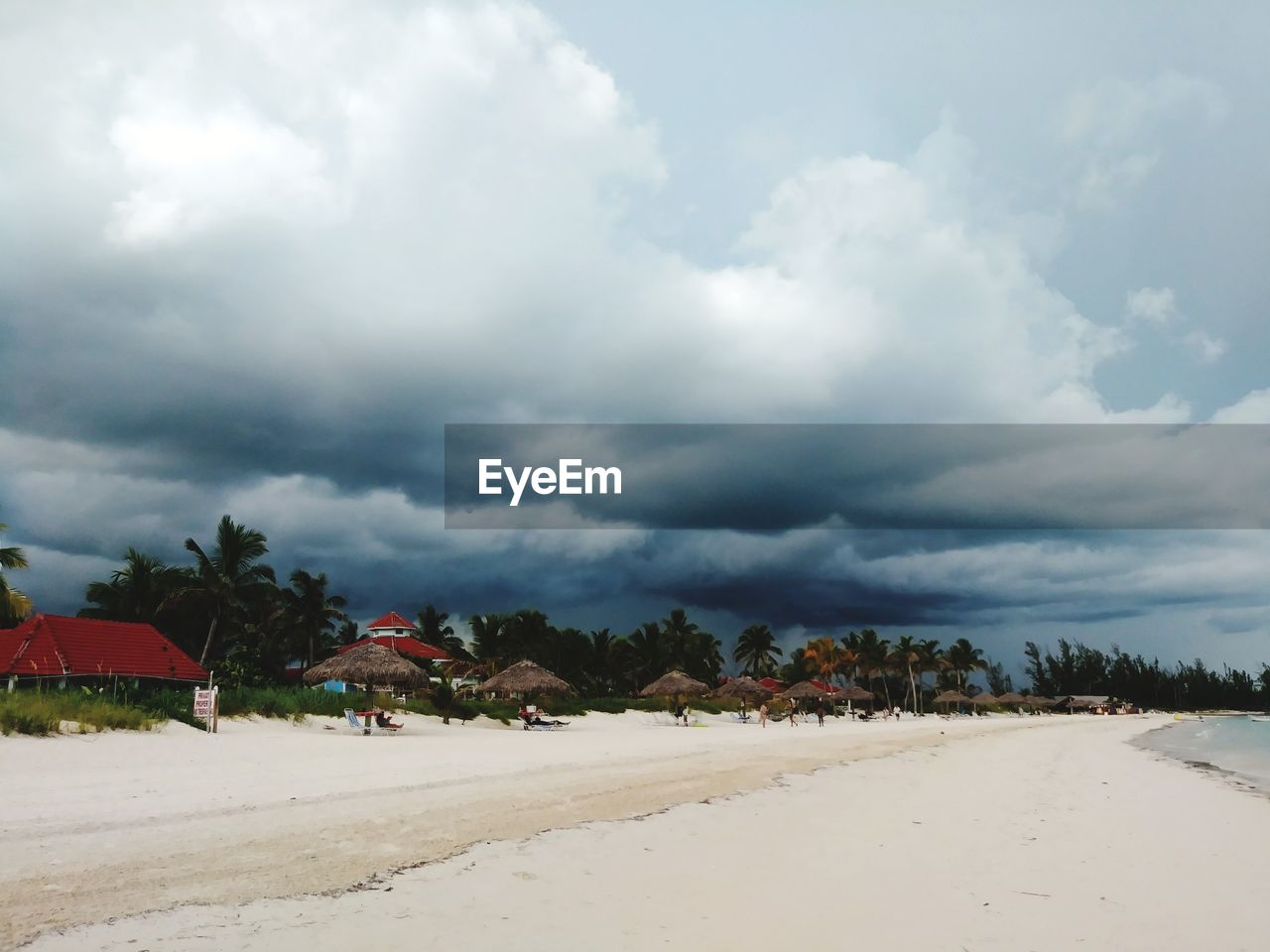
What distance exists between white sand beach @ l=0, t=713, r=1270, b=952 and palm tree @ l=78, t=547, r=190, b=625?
34.9 meters

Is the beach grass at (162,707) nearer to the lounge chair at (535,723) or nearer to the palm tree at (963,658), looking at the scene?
the lounge chair at (535,723)

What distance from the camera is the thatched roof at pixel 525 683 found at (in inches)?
1158

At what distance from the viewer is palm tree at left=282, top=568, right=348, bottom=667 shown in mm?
54562

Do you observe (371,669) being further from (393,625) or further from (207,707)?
(393,625)

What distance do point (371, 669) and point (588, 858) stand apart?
18.8 m

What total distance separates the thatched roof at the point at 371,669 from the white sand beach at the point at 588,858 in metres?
10.3

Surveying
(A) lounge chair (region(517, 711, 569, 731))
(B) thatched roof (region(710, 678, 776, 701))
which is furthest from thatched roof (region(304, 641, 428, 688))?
(B) thatched roof (region(710, 678, 776, 701))

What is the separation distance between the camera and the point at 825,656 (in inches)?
2940

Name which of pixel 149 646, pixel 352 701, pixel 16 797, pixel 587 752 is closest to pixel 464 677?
pixel 149 646

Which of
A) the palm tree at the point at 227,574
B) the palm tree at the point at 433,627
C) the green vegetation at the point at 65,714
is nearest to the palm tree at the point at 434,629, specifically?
the palm tree at the point at 433,627

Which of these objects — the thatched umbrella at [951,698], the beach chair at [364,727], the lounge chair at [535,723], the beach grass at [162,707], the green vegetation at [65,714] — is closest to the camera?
the green vegetation at [65,714]

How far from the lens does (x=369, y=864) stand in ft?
20.0

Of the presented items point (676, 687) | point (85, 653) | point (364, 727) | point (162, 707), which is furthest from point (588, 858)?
point (676, 687)

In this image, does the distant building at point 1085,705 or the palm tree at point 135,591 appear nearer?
the palm tree at point 135,591
